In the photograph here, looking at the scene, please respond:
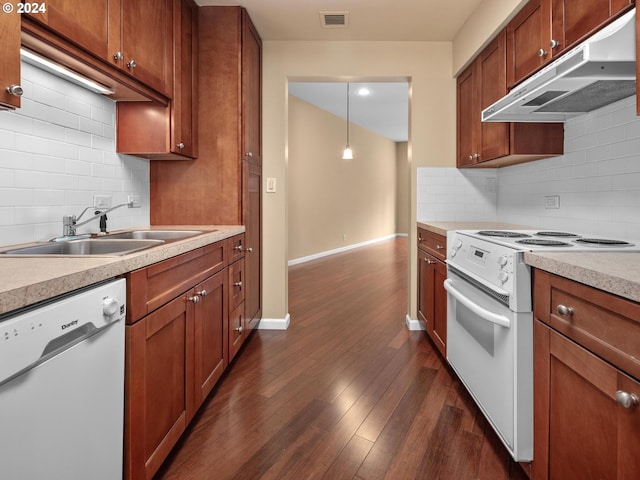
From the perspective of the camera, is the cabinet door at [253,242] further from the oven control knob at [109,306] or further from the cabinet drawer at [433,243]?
the oven control knob at [109,306]

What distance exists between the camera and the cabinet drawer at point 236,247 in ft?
7.00

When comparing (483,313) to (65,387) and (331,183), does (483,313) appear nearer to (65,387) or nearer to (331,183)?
(65,387)

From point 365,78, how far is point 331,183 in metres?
4.32

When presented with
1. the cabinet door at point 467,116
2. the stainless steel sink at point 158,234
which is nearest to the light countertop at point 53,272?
the stainless steel sink at point 158,234

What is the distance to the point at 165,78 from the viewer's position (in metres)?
2.00

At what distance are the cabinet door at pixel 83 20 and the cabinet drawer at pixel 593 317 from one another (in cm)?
187

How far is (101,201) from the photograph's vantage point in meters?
1.93

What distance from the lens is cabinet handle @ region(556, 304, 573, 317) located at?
104 cm

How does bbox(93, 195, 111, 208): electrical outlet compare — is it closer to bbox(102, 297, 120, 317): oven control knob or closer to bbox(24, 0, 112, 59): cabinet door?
bbox(24, 0, 112, 59): cabinet door

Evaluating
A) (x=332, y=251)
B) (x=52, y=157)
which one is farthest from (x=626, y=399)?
(x=332, y=251)

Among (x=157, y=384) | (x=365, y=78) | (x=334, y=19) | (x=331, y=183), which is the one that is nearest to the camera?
(x=157, y=384)

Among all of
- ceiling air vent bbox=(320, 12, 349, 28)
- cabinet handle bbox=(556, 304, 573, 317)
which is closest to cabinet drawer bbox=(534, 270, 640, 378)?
cabinet handle bbox=(556, 304, 573, 317)

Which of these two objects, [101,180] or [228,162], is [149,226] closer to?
[101,180]

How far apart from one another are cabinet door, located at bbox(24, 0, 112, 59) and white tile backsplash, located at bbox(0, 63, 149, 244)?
316mm
